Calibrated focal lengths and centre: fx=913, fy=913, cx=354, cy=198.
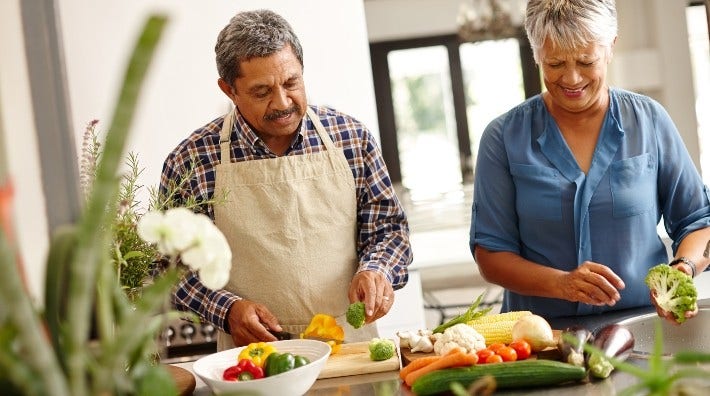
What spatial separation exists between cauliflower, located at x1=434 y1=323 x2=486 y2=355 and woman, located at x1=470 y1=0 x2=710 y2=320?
333 millimetres

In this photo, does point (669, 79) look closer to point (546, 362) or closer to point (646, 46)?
point (646, 46)

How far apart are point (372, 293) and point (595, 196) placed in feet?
2.03

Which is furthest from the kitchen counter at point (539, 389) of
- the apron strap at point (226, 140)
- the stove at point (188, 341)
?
the stove at point (188, 341)

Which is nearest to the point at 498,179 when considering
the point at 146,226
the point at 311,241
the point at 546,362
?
the point at 311,241

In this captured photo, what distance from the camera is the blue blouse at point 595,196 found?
7.61ft

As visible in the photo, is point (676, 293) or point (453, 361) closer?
point (453, 361)

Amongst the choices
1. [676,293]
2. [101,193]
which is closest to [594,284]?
[676,293]

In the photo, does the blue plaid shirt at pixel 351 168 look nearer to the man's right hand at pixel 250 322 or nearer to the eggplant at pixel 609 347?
the man's right hand at pixel 250 322

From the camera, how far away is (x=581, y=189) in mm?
2320

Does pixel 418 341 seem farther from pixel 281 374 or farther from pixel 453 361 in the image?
pixel 281 374

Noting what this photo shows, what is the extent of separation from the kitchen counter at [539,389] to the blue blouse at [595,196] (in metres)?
0.08

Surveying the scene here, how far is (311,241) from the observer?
2.53 m

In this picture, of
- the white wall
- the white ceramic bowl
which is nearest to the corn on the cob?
the white ceramic bowl

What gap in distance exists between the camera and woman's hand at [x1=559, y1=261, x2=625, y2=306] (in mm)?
2047
